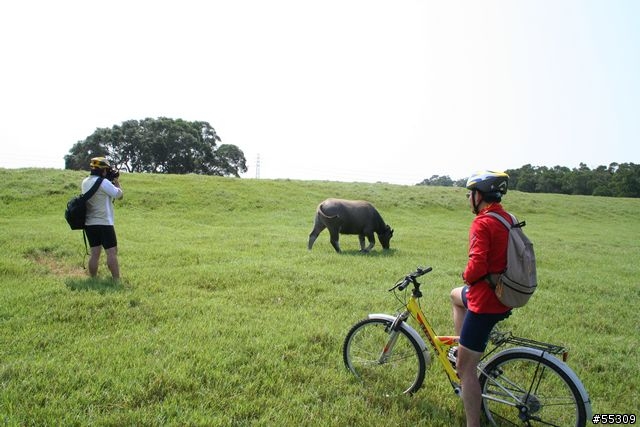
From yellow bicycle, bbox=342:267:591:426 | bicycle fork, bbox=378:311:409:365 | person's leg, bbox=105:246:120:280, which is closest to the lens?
yellow bicycle, bbox=342:267:591:426

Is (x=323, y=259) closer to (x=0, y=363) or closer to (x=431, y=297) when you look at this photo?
(x=431, y=297)

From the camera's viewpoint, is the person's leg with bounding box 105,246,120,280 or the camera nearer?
the person's leg with bounding box 105,246,120,280

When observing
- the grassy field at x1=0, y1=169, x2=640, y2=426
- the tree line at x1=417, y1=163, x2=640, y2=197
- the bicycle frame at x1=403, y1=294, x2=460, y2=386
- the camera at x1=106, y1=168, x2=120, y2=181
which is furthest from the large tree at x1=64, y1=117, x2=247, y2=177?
the bicycle frame at x1=403, y1=294, x2=460, y2=386

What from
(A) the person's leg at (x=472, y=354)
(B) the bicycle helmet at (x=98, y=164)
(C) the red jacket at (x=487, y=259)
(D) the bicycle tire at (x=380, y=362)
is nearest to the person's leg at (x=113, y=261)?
(B) the bicycle helmet at (x=98, y=164)

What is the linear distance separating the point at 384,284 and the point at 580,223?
31.6 metres

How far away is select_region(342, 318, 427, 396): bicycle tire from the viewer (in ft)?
16.0

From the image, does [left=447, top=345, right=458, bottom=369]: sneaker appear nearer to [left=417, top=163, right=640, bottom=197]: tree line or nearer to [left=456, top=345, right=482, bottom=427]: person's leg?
[left=456, top=345, right=482, bottom=427]: person's leg

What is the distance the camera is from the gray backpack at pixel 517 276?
12.4ft

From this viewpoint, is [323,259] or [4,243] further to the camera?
[323,259]

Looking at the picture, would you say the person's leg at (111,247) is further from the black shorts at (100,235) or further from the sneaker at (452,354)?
the sneaker at (452,354)

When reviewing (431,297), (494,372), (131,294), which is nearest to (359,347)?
(494,372)

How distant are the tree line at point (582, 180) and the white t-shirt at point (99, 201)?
68065 mm

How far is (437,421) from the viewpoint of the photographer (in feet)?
14.5

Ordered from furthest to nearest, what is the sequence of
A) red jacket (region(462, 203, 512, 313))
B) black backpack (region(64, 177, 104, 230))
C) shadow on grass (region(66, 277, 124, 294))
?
1. black backpack (region(64, 177, 104, 230))
2. shadow on grass (region(66, 277, 124, 294))
3. red jacket (region(462, 203, 512, 313))
